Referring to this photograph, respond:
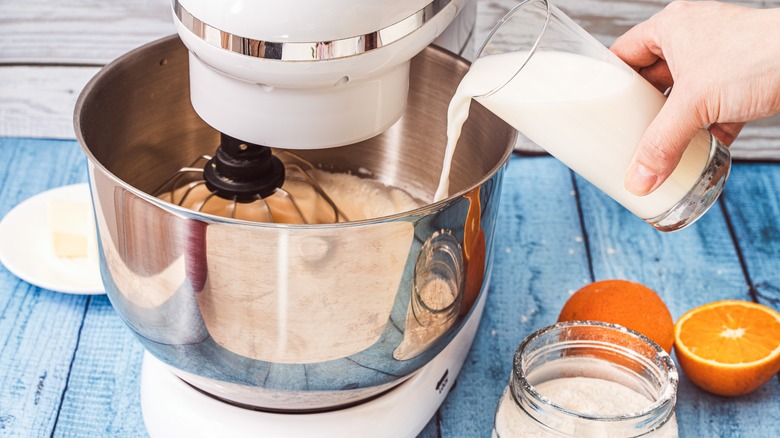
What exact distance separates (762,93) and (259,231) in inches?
15.5

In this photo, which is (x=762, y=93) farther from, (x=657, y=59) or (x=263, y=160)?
(x=263, y=160)

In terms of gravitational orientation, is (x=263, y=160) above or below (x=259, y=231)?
below

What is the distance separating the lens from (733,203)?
4.12 ft

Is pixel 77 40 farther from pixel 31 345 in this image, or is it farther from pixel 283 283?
pixel 283 283

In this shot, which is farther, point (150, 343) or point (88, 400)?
point (88, 400)

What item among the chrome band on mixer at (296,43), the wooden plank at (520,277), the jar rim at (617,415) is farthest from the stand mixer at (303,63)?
the wooden plank at (520,277)

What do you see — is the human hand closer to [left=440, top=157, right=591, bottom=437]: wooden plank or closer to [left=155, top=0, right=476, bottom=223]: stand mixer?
[left=155, top=0, right=476, bottom=223]: stand mixer

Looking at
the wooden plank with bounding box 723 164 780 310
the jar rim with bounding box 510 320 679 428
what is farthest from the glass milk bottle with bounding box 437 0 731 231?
the wooden plank with bounding box 723 164 780 310

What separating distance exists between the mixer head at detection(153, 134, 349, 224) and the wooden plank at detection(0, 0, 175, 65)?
12.8 inches

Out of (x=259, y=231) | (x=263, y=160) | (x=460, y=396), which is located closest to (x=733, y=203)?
(x=460, y=396)

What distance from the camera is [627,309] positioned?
931mm

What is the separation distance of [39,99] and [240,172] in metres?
0.62

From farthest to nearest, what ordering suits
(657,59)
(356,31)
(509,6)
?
(509,6), (657,59), (356,31)

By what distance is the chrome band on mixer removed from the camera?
641 mm
